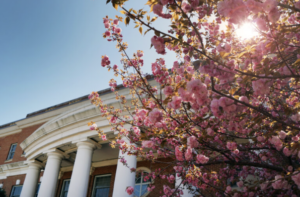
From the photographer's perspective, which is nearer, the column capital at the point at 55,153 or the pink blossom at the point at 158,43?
the pink blossom at the point at 158,43

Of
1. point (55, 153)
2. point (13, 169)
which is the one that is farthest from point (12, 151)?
point (55, 153)

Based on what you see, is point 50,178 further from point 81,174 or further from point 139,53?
point 139,53

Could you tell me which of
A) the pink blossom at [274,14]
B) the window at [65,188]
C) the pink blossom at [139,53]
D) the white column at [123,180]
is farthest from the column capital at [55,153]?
the pink blossom at [274,14]

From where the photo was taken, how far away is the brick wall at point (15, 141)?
2013cm

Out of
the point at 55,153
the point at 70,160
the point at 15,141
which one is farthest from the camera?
the point at 15,141

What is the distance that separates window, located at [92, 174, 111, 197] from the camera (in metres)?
15.0

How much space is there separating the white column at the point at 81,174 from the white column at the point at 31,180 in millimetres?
5943

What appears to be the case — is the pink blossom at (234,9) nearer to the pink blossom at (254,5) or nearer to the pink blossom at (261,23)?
the pink blossom at (254,5)

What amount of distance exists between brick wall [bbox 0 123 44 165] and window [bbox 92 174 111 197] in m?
8.86

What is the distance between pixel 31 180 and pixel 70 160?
257 cm

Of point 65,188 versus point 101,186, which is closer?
point 101,186

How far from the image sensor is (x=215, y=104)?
9.28 feet

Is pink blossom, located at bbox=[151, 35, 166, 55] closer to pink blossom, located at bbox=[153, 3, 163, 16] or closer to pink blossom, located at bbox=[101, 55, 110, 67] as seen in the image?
pink blossom, located at bbox=[153, 3, 163, 16]

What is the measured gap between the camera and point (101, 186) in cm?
1529
